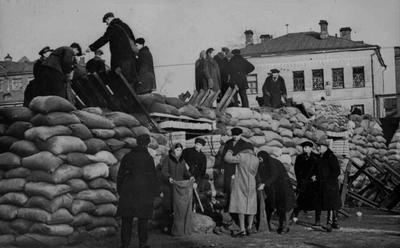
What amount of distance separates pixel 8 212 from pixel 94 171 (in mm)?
1079

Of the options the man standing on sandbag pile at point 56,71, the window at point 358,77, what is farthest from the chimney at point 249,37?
the man standing on sandbag pile at point 56,71

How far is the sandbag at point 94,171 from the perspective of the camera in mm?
6379

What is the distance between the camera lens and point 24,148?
243 inches

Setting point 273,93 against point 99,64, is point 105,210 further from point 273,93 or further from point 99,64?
point 273,93

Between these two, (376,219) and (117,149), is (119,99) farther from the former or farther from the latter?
(376,219)

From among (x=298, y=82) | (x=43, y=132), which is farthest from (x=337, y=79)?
(x=43, y=132)

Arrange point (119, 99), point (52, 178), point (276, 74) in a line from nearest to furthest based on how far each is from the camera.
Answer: point (52, 178) < point (119, 99) < point (276, 74)

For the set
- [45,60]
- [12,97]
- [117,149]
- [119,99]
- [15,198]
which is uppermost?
[12,97]

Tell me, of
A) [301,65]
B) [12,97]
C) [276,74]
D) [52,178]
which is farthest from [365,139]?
[12,97]

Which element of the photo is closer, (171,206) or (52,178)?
(52,178)

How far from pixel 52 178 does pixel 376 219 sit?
19.5 feet

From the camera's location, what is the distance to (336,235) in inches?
285

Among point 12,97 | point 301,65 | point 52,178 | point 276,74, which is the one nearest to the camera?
point 52,178

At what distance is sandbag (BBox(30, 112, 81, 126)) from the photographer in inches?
245
